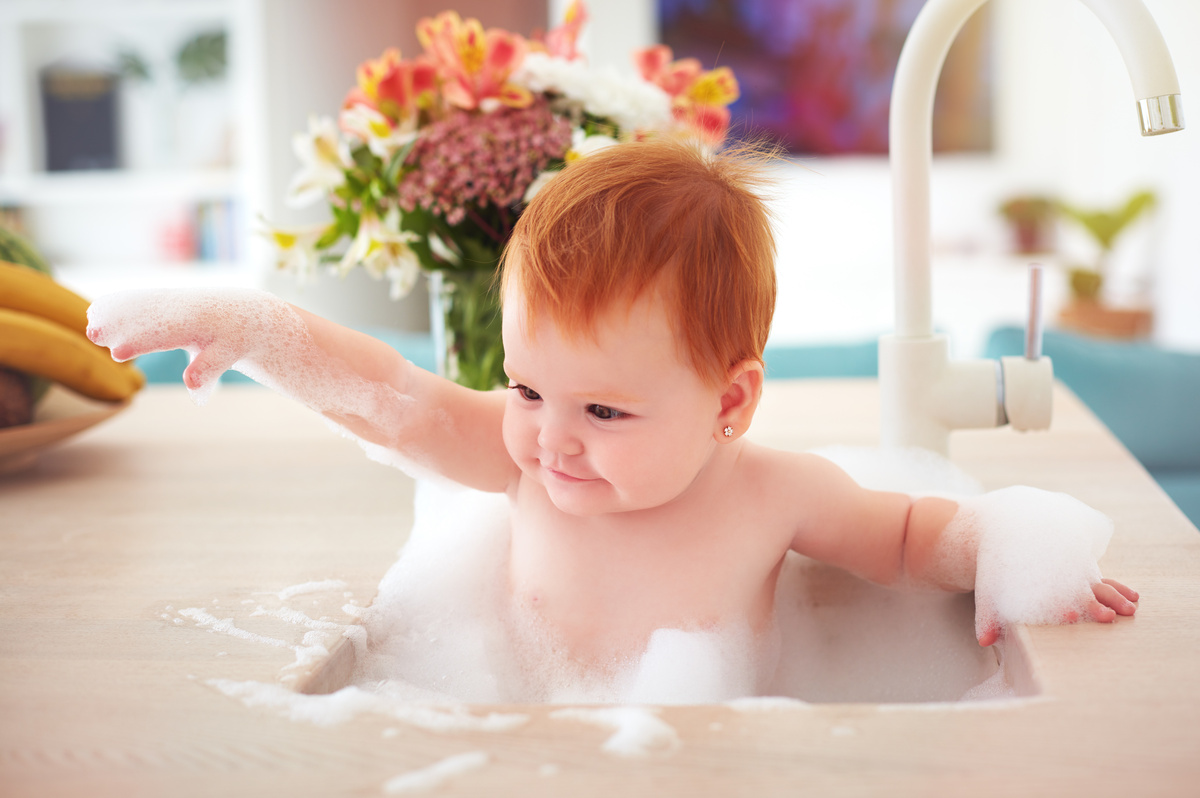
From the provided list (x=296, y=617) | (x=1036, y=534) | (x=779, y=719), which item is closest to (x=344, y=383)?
(x=296, y=617)

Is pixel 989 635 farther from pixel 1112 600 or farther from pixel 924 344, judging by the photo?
pixel 924 344

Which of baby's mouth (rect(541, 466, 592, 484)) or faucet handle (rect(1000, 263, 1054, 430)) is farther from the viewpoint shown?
faucet handle (rect(1000, 263, 1054, 430))

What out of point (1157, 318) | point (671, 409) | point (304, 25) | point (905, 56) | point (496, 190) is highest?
point (304, 25)

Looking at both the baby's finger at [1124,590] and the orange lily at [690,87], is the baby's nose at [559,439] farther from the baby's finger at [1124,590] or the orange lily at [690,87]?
the orange lily at [690,87]

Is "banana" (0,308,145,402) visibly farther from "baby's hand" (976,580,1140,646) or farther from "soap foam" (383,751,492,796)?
"baby's hand" (976,580,1140,646)

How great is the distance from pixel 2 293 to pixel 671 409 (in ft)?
2.48

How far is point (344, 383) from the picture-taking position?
69 centimetres

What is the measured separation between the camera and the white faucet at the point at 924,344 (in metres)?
0.79

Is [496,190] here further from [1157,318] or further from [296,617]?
[1157,318]

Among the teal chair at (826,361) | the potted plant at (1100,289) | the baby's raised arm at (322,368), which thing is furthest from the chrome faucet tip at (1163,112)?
the potted plant at (1100,289)

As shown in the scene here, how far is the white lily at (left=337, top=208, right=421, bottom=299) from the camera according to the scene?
97cm

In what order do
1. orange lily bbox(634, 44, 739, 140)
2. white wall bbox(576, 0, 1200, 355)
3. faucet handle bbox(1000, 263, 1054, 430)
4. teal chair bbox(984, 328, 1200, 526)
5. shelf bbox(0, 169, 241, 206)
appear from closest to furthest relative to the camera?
faucet handle bbox(1000, 263, 1054, 430) < orange lily bbox(634, 44, 739, 140) < teal chair bbox(984, 328, 1200, 526) < shelf bbox(0, 169, 241, 206) < white wall bbox(576, 0, 1200, 355)

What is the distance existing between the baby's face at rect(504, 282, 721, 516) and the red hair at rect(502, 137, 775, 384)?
0.5 inches

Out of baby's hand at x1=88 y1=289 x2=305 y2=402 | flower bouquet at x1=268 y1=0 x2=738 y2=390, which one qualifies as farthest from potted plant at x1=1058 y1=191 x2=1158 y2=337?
baby's hand at x1=88 y1=289 x2=305 y2=402
